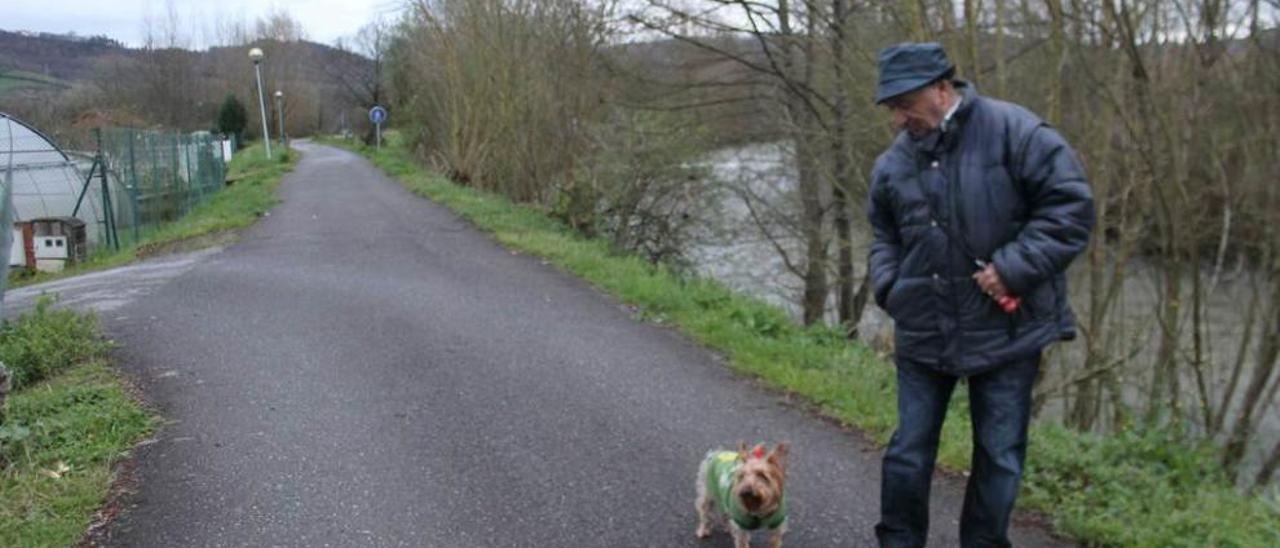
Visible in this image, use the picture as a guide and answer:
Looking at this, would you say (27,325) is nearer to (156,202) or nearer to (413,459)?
(413,459)

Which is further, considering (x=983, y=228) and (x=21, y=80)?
(x=21, y=80)

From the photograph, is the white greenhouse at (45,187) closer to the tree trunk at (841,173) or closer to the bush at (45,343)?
the bush at (45,343)

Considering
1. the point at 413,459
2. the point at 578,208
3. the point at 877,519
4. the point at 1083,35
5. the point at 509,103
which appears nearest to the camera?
the point at 877,519

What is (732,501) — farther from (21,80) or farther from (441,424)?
(21,80)

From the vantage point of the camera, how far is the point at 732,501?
3.88 m

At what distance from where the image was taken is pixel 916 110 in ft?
11.3

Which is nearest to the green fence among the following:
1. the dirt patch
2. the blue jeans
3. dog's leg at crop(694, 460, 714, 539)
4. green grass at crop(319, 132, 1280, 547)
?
the dirt patch

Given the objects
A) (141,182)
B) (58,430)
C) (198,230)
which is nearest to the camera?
(58,430)

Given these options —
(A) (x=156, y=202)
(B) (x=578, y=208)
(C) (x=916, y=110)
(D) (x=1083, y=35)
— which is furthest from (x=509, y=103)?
(C) (x=916, y=110)

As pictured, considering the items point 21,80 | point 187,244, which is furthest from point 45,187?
point 187,244

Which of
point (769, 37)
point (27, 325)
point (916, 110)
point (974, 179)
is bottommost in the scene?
point (27, 325)

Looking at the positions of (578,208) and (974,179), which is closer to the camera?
(974,179)

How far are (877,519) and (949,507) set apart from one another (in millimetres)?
347

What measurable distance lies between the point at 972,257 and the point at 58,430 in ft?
16.1
